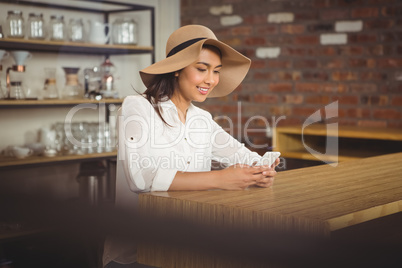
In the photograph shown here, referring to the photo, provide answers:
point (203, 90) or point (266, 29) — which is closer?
point (203, 90)

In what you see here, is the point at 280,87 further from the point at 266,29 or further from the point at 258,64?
the point at 266,29

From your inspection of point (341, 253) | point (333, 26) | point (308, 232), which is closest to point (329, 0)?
point (333, 26)

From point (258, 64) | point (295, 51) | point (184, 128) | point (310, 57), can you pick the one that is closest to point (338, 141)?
point (310, 57)

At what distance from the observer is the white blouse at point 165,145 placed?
61.6 inches

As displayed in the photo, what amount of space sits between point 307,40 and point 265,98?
22.4 inches

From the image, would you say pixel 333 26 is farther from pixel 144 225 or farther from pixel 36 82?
pixel 144 225

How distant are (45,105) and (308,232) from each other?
2764 millimetres

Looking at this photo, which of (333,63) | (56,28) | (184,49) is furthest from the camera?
(333,63)

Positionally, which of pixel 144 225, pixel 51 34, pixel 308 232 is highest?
pixel 51 34

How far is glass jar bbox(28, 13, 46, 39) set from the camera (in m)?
3.61

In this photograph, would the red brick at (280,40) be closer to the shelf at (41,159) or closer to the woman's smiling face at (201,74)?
the shelf at (41,159)

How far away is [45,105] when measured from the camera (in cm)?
363

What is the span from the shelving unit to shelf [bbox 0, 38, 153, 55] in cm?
126

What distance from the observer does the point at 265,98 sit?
4410 mm
